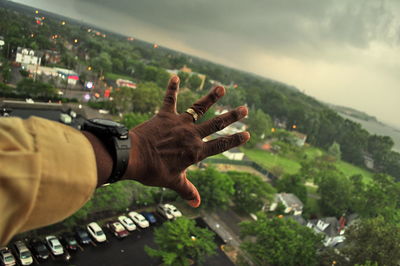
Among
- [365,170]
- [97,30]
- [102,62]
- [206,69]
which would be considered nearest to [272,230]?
[97,30]

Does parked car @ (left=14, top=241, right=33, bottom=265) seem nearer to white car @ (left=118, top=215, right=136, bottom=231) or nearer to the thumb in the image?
white car @ (left=118, top=215, right=136, bottom=231)

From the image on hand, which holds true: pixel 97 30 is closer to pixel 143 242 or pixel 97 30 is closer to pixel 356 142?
pixel 143 242

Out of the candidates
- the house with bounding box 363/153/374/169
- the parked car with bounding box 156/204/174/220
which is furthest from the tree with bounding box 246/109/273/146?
the parked car with bounding box 156/204/174/220

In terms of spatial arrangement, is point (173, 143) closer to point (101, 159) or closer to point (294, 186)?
point (101, 159)

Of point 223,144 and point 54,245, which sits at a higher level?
point 223,144

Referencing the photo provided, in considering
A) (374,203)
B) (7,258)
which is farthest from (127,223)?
(374,203)
